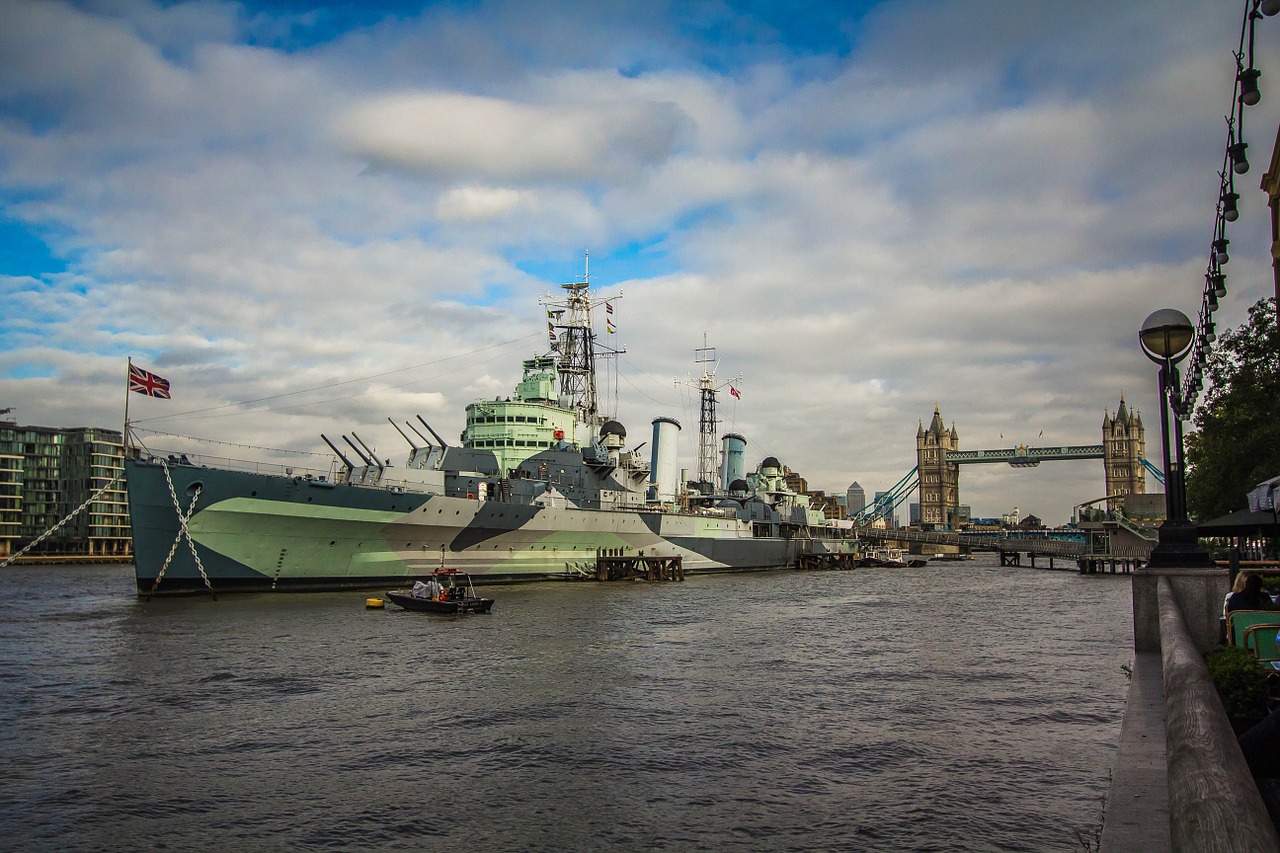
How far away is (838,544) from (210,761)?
74.4 m

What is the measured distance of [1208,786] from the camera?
2736mm

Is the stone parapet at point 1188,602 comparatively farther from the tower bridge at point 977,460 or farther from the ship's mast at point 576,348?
the tower bridge at point 977,460

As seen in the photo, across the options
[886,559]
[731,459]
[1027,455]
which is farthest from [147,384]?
[1027,455]

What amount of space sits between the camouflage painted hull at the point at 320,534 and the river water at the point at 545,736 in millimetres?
4903

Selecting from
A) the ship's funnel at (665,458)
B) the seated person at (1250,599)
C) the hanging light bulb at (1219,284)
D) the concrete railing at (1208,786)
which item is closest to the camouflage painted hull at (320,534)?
the ship's funnel at (665,458)

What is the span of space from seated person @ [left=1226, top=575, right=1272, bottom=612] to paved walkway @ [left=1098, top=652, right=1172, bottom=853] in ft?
6.70

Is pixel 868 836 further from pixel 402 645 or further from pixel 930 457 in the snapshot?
pixel 930 457

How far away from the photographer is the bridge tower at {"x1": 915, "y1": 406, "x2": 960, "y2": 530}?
6718 inches

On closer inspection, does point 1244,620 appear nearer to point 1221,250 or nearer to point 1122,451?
point 1221,250

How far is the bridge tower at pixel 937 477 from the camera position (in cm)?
17062

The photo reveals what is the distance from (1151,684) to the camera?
7.73 metres

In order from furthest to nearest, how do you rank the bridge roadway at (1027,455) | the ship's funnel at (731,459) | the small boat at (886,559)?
the bridge roadway at (1027,455)
the small boat at (886,559)
the ship's funnel at (731,459)

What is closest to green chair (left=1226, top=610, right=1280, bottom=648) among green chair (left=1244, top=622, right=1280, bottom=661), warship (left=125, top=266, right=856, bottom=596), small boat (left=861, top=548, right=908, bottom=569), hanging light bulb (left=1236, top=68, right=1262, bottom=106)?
green chair (left=1244, top=622, right=1280, bottom=661)

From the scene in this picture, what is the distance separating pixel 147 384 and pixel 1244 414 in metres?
36.9
